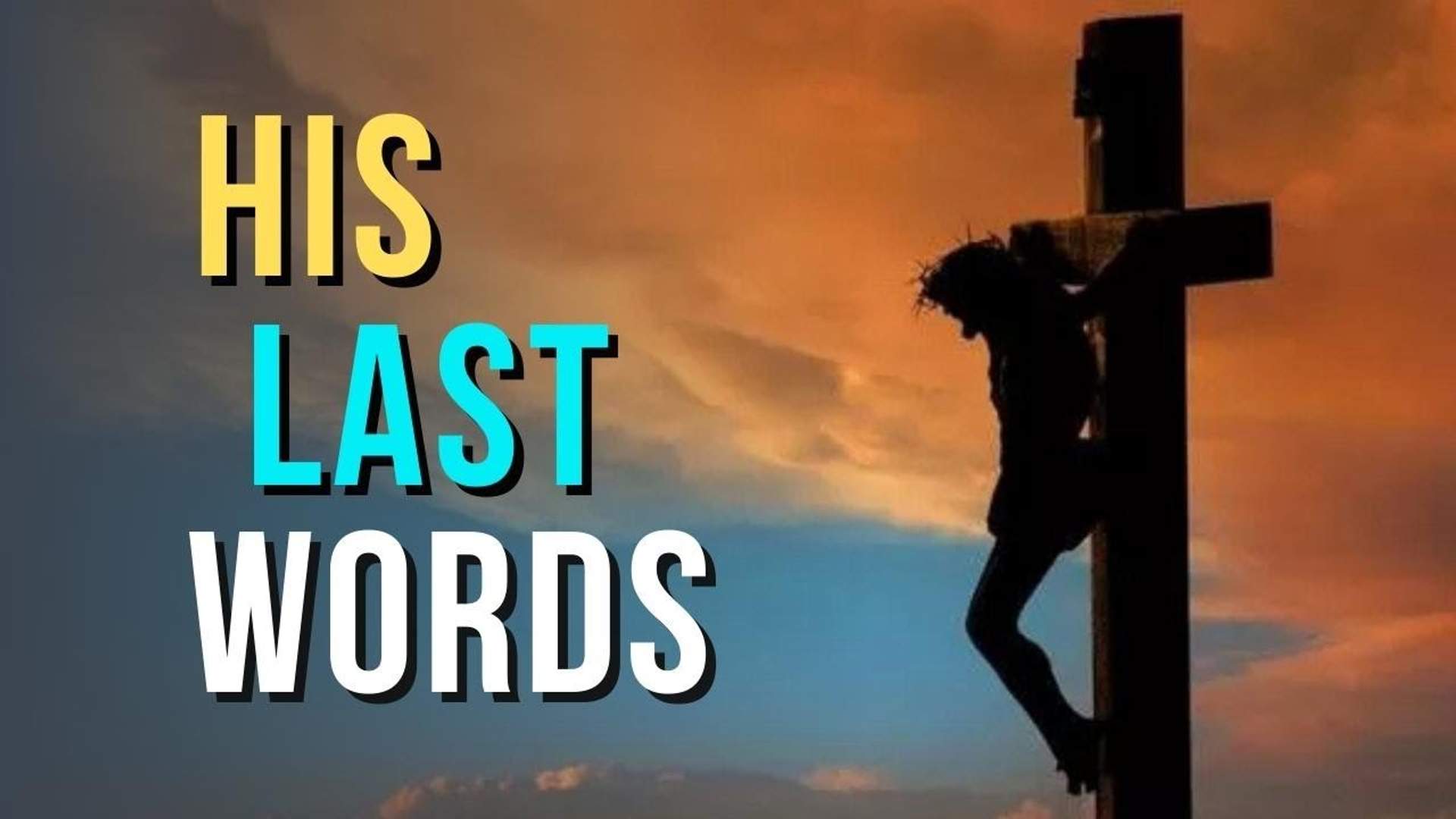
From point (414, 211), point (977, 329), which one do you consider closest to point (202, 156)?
point (414, 211)

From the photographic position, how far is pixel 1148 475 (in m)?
6.38

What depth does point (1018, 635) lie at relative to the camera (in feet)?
20.9

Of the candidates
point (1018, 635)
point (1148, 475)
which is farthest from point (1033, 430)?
point (1018, 635)

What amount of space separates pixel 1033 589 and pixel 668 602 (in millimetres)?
5106

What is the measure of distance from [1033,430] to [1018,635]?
0.45 m

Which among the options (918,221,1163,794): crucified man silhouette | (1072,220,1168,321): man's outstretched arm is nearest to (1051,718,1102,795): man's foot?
(918,221,1163,794): crucified man silhouette

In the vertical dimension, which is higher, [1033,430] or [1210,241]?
[1210,241]

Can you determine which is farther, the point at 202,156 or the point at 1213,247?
the point at 202,156

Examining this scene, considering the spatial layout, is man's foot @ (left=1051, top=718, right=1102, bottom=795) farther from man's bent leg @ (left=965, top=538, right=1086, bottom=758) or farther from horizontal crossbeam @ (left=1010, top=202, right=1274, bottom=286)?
horizontal crossbeam @ (left=1010, top=202, right=1274, bottom=286)

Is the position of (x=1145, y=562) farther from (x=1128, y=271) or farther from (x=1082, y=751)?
(x=1128, y=271)

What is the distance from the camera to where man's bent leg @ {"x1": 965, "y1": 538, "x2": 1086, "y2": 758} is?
20.8 feet

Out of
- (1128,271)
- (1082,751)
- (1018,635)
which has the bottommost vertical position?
(1082,751)

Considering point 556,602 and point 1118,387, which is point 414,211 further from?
point 1118,387

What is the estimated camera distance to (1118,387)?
6.41 meters
